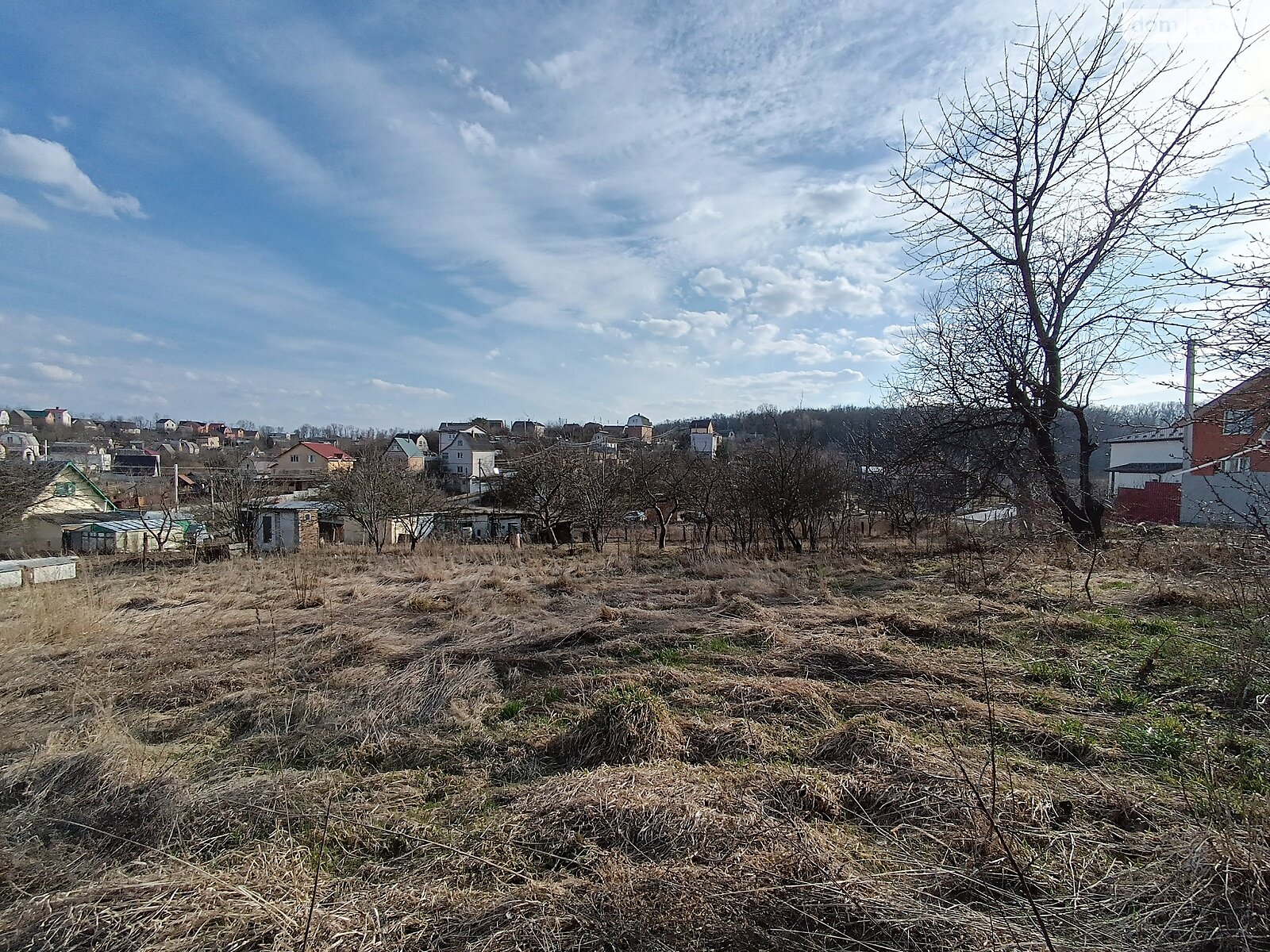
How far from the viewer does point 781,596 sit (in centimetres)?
838

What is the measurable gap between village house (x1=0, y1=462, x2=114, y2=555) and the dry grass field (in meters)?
22.9

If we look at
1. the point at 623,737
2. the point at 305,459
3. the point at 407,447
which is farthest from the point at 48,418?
the point at 623,737

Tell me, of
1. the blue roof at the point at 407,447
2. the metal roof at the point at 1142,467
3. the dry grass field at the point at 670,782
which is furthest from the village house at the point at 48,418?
the metal roof at the point at 1142,467

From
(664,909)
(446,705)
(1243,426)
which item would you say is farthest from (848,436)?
(664,909)

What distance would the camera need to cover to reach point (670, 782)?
304 centimetres

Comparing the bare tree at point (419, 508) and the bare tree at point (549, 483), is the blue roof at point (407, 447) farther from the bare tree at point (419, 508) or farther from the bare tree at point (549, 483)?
the bare tree at point (549, 483)

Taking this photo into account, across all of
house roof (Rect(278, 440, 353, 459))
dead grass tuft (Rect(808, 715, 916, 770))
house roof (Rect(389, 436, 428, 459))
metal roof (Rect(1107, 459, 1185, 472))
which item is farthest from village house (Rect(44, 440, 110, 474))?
metal roof (Rect(1107, 459, 1185, 472))

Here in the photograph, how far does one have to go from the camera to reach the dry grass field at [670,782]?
6.82ft

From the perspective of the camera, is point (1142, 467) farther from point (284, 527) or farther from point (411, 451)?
point (411, 451)

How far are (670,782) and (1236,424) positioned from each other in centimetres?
415

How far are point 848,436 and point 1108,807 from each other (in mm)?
17222

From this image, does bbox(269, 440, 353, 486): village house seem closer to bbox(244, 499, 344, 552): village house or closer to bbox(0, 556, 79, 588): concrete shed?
bbox(244, 499, 344, 552): village house

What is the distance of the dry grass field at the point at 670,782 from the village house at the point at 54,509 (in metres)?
22.9

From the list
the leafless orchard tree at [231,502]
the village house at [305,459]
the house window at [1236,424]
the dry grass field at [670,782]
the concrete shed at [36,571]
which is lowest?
the concrete shed at [36,571]
